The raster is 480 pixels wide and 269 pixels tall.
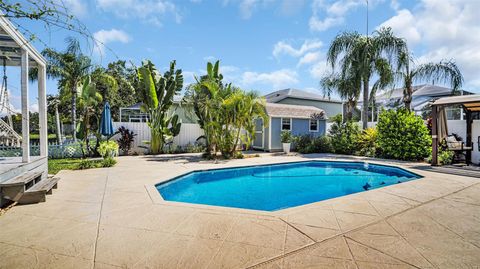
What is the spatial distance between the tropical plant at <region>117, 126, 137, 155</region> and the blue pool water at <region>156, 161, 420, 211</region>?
21.9 feet

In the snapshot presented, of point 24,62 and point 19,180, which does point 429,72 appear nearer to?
point 24,62

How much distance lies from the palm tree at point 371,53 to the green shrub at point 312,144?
2.66m

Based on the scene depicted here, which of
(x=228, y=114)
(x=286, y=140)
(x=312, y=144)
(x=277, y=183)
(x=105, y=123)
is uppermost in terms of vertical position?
(x=228, y=114)

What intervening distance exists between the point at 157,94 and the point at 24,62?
8.51 metres

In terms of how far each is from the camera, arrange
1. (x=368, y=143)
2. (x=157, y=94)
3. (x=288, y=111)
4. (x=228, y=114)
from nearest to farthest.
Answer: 1. (x=228, y=114)
2. (x=157, y=94)
3. (x=368, y=143)
4. (x=288, y=111)

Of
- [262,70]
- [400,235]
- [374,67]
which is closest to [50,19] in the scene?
[400,235]

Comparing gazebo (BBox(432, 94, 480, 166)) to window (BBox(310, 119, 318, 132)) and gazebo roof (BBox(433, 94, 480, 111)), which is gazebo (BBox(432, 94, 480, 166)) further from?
window (BBox(310, 119, 318, 132))

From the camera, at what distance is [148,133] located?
14.7 metres

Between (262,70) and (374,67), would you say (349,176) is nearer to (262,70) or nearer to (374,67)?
(374,67)

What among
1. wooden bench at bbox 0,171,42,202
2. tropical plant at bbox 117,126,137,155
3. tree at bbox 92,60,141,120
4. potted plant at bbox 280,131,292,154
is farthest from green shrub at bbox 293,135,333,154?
tree at bbox 92,60,141,120

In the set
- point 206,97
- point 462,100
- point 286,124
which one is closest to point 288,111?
point 286,124

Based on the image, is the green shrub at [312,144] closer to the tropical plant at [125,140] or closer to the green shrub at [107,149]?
the tropical plant at [125,140]

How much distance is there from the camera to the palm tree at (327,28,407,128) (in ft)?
46.1

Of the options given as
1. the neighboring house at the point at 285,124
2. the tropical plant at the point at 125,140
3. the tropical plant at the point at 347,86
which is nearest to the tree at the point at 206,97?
the tropical plant at the point at 125,140
